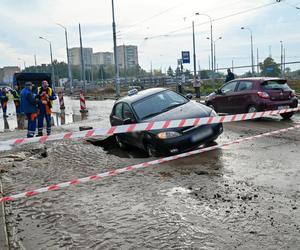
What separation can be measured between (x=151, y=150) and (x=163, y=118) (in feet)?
2.49

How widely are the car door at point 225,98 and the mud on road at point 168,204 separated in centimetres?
533

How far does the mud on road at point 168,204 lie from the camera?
4.01 m

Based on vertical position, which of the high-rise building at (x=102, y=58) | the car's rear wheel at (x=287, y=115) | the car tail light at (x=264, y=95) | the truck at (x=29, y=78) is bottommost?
the car's rear wheel at (x=287, y=115)

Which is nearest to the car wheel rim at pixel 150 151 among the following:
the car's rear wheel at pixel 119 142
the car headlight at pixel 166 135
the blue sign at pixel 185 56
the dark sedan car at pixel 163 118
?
the dark sedan car at pixel 163 118

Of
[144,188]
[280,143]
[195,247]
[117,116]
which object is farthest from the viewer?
[117,116]

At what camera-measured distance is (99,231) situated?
4348mm

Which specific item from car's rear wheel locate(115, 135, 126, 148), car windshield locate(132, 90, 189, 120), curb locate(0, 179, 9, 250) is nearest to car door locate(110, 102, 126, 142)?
car's rear wheel locate(115, 135, 126, 148)

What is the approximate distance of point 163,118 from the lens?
8.14m

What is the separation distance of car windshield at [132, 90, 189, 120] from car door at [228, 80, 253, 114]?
4273 mm

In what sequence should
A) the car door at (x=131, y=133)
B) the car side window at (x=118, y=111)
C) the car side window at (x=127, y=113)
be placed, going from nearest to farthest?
the car door at (x=131, y=133)
the car side window at (x=127, y=113)
the car side window at (x=118, y=111)

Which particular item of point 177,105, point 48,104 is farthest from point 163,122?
point 48,104

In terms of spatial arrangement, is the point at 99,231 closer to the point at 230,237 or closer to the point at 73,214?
the point at 73,214

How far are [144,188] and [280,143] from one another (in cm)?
425

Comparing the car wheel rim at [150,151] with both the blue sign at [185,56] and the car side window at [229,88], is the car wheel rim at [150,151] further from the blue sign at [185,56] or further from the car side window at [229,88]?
the blue sign at [185,56]
